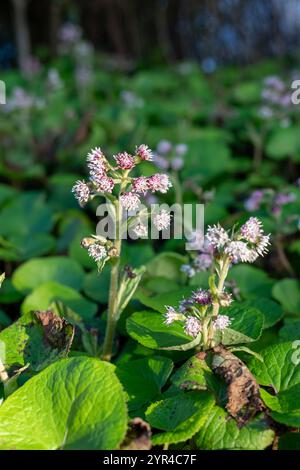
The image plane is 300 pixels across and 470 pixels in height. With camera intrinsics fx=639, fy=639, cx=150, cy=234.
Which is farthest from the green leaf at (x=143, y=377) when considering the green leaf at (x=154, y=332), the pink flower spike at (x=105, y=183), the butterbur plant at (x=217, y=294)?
the pink flower spike at (x=105, y=183)

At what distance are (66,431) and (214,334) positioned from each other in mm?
571

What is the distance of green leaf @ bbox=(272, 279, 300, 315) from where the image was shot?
2926 mm

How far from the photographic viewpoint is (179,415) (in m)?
1.95

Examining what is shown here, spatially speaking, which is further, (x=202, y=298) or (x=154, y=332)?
(x=154, y=332)

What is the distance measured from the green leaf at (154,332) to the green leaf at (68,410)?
298mm

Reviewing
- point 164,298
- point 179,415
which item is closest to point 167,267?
point 164,298

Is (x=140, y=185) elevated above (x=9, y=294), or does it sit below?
above

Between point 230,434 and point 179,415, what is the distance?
0.16 metres

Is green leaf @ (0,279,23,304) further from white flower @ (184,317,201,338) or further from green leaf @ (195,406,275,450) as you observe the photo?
green leaf @ (195,406,275,450)

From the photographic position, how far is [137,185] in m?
2.12

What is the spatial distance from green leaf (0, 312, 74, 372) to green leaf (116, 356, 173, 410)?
230 millimetres

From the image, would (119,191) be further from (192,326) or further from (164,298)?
(164,298)

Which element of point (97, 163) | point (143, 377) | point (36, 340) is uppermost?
point (97, 163)

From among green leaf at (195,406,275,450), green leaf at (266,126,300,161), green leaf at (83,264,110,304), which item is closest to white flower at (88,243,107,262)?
green leaf at (195,406,275,450)
